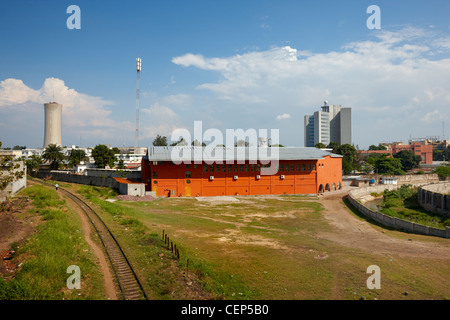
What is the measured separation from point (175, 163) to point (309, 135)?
165456mm

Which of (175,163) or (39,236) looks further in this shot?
(175,163)

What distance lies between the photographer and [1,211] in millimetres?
25406

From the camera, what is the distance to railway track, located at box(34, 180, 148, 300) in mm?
13211

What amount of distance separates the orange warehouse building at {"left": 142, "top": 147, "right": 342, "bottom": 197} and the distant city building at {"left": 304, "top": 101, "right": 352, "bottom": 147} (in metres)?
142

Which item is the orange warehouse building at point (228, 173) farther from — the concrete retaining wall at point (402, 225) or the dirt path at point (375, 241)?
the dirt path at point (375, 241)

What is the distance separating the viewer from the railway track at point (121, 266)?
1321cm

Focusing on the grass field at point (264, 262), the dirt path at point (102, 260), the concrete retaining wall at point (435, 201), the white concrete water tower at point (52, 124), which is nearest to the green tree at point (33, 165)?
the white concrete water tower at point (52, 124)

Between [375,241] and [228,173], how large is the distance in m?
28.1

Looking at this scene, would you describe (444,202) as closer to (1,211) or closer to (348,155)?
(1,211)

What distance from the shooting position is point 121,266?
16.2 meters

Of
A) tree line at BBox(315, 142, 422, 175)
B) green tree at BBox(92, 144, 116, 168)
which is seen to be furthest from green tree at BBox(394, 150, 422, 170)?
green tree at BBox(92, 144, 116, 168)

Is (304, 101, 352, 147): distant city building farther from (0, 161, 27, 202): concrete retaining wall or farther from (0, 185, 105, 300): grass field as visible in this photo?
(0, 185, 105, 300): grass field

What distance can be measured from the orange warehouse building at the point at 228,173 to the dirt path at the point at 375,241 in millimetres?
16267
